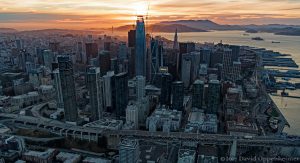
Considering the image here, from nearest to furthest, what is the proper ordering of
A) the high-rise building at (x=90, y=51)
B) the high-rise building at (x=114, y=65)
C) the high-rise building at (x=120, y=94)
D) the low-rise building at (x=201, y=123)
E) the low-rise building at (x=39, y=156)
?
the low-rise building at (x=39, y=156) < the low-rise building at (x=201, y=123) < the high-rise building at (x=120, y=94) < the high-rise building at (x=114, y=65) < the high-rise building at (x=90, y=51)

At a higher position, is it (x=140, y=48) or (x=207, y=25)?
(x=207, y=25)

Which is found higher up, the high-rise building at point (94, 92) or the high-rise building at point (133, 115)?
the high-rise building at point (94, 92)

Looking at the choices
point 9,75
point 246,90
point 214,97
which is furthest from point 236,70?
point 9,75

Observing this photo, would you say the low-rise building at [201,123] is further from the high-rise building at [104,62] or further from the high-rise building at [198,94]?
the high-rise building at [104,62]

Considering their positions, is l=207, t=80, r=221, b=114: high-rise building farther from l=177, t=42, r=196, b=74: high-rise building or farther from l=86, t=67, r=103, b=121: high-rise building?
l=177, t=42, r=196, b=74: high-rise building

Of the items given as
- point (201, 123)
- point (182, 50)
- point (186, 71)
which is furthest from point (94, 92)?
point (182, 50)

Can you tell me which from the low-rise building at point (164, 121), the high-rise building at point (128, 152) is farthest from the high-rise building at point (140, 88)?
the high-rise building at point (128, 152)

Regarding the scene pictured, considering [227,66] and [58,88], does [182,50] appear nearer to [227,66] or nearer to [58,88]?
[227,66]
